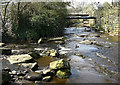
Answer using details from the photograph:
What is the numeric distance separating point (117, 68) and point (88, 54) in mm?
3104

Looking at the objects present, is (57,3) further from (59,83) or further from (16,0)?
(59,83)

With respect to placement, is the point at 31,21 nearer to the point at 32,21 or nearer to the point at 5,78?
the point at 32,21

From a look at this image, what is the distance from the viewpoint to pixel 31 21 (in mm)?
17312

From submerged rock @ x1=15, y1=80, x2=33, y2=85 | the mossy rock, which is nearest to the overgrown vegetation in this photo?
the mossy rock

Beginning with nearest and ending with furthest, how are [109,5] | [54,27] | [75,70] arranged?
1. [75,70]
2. [54,27]
3. [109,5]

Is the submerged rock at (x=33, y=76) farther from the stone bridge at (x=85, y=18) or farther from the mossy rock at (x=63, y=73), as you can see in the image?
the stone bridge at (x=85, y=18)

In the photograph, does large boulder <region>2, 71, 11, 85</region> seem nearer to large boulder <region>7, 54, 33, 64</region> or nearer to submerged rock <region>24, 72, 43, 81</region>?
submerged rock <region>24, 72, 43, 81</region>

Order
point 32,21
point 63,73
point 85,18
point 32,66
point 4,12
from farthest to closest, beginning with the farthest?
1. point 85,18
2. point 32,21
3. point 4,12
4. point 32,66
5. point 63,73

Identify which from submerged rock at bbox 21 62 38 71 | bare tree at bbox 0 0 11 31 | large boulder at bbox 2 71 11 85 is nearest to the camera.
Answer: large boulder at bbox 2 71 11 85

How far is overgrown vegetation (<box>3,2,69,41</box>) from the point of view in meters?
16.9

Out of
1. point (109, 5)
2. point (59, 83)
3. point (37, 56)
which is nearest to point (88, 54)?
point (37, 56)

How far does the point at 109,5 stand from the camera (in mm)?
23266

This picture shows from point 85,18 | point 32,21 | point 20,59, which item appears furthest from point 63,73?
point 85,18

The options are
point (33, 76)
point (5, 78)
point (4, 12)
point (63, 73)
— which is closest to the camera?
point (5, 78)
